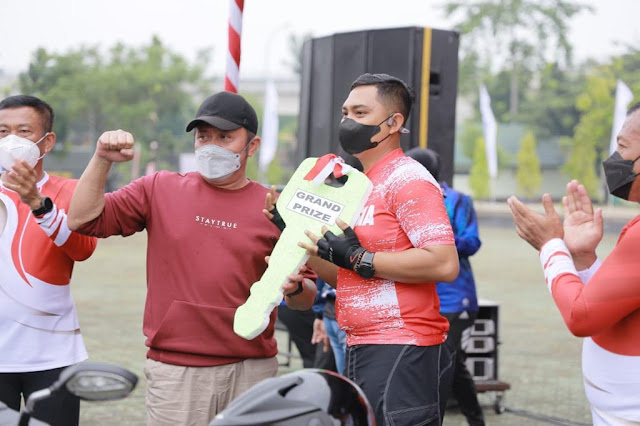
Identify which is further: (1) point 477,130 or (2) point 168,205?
(1) point 477,130

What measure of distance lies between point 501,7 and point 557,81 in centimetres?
778

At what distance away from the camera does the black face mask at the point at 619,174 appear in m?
2.80

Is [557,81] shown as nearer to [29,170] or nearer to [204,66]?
[204,66]

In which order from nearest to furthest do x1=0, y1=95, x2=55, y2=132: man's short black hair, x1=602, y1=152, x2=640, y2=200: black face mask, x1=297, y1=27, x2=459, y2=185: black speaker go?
x1=602, y1=152, x2=640, y2=200: black face mask → x1=0, y1=95, x2=55, y2=132: man's short black hair → x1=297, y1=27, x2=459, y2=185: black speaker

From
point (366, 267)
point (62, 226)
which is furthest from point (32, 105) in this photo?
point (366, 267)

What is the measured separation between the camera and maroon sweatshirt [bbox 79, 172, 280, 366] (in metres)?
3.44

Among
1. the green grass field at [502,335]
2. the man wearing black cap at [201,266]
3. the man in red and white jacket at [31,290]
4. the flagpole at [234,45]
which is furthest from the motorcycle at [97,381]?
the green grass field at [502,335]

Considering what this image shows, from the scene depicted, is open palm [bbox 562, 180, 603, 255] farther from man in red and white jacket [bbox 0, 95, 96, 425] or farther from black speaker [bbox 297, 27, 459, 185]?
black speaker [bbox 297, 27, 459, 185]

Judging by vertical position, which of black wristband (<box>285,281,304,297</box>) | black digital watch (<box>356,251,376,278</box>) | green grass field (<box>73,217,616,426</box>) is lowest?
green grass field (<box>73,217,616,426</box>)

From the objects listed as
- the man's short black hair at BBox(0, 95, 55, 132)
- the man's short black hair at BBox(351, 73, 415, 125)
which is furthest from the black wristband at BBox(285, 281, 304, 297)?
the man's short black hair at BBox(0, 95, 55, 132)

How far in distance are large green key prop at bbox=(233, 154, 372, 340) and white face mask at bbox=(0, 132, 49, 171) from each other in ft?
3.91

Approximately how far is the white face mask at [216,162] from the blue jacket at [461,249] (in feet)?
7.89

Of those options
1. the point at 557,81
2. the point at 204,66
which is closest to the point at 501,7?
the point at 557,81

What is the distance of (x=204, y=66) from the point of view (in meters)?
→ 53.5
